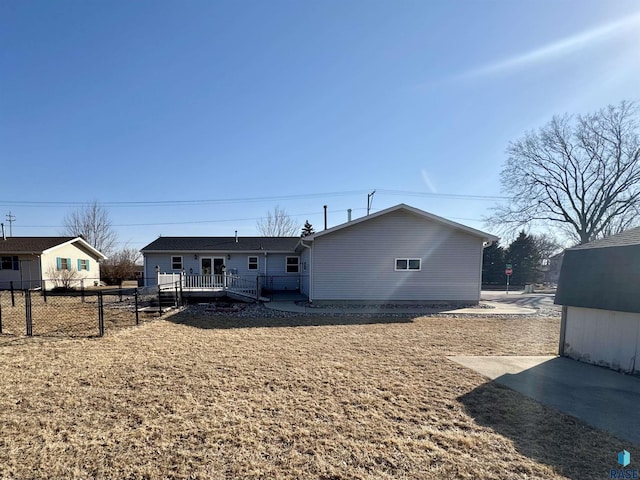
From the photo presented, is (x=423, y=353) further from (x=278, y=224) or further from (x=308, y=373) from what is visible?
(x=278, y=224)

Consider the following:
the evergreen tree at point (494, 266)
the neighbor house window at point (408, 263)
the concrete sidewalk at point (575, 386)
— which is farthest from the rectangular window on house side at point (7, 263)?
the evergreen tree at point (494, 266)

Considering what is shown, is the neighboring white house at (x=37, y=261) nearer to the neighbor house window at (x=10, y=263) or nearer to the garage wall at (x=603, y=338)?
the neighbor house window at (x=10, y=263)

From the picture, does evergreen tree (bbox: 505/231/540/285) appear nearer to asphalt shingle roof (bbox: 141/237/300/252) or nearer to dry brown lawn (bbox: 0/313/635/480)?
asphalt shingle roof (bbox: 141/237/300/252)

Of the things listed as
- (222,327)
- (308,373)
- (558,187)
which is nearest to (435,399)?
(308,373)

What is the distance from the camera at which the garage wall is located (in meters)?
4.97

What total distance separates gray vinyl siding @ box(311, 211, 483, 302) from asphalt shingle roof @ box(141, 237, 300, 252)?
6211 mm

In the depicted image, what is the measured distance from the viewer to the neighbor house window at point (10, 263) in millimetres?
19781

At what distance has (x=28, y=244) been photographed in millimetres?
20578

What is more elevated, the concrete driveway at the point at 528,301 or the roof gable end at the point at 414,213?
the roof gable end at the point at 414,213

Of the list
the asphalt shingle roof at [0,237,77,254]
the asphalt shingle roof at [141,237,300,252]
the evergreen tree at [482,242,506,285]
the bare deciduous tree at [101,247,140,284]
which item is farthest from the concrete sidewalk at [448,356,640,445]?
the evergreen tree at [482,242,506,285]

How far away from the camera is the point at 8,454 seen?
265 centimetres

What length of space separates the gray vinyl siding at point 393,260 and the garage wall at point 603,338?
6.79 m

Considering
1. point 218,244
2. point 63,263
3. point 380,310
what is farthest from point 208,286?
point 63,263

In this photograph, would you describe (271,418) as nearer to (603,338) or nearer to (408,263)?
(603,338)
